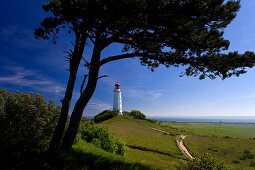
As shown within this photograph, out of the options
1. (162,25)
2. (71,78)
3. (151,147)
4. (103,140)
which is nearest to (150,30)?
(162,25)

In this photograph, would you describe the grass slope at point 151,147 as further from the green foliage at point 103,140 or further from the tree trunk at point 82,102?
the tree trunk at point 82,102

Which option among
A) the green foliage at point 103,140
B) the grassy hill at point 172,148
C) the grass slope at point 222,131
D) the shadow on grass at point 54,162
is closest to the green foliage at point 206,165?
the grassy hill at point 172,148

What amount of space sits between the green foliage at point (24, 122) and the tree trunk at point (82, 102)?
3.77 ft

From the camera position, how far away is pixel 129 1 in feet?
21.6

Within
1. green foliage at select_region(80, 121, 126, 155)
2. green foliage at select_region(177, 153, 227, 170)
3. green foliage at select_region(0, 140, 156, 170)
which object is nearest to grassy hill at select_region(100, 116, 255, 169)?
green foliage at select_region(80, 121, 126, 155)

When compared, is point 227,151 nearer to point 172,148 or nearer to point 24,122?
point 172,148

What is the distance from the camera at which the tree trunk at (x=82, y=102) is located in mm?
7770

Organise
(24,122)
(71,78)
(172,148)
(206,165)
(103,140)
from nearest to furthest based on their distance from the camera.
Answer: (206,165), (24,122), (71,78), (103,140), (172,148)

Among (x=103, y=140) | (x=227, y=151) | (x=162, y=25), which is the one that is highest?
(x=162, y=25)

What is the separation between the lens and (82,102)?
8.20 m

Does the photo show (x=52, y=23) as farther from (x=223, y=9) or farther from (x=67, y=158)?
(x=223, y=9)

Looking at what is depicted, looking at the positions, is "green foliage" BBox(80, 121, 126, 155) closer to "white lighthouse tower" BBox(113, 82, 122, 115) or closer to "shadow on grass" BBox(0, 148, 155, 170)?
"shadow on grass" BBox(0, 148, 155, 170)

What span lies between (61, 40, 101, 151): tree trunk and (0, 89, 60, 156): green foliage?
1148mm

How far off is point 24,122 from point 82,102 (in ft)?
10.7
